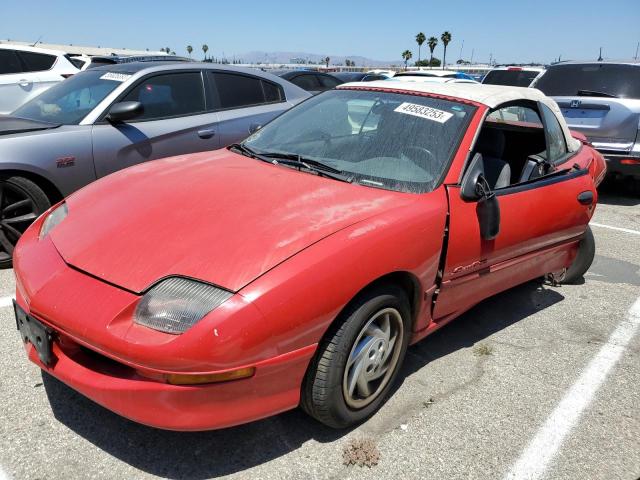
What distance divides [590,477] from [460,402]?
646 millimetres

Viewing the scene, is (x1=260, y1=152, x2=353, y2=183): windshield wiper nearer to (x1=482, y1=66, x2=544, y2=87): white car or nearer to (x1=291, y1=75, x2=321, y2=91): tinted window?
(x1=291, y1=75, x2=321, y2=91): tinted window

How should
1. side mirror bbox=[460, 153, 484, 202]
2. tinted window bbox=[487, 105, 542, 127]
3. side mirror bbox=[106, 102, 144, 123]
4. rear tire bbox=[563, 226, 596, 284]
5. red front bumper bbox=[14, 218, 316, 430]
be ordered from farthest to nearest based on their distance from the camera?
side mirror bbox=[106, 102, 144, 123] < rear tire bbox=[563, 226, 596, 284] < tinted window bbox=[487, 105, 542, 127] < side mirror bbox=[460, 153, 484, 202] < red front bumper bbox=[14, 218, 316, 430]

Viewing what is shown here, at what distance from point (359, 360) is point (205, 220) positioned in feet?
2.95

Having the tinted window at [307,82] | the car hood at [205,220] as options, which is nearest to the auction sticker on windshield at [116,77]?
the car hood at [205,220]

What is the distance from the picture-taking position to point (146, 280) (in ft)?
6.81

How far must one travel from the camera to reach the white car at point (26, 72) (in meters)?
7.96

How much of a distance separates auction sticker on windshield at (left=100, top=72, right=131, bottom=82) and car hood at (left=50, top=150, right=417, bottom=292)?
215 centimetres

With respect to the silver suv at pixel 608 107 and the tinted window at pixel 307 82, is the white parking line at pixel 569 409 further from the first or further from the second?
the tinted window at pixel 307 82

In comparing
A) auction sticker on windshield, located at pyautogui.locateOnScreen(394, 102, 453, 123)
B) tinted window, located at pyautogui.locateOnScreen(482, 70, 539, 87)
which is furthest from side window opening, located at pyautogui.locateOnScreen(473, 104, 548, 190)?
tinted window, located at pyautogui.locateOnScreen(482, 70, 539, 87)

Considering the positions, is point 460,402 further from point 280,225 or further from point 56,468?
point 56,468

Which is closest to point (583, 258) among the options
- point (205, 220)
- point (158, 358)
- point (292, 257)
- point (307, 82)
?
point (292, 257)

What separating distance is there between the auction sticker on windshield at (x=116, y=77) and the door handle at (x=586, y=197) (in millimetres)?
3779

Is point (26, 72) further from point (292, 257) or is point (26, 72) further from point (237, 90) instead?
point (292, 257)

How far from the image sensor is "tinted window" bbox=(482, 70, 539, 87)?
38.7 feet
